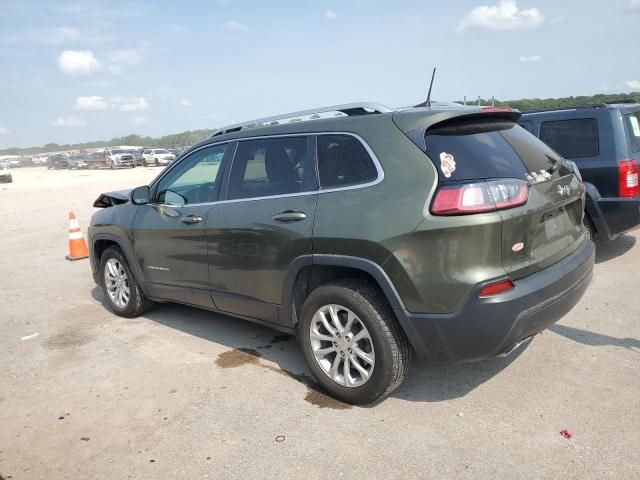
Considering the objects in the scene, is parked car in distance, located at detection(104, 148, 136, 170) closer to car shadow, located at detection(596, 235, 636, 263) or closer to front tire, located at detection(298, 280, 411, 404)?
car shadow, located at detection(596, 235, 636, 263)

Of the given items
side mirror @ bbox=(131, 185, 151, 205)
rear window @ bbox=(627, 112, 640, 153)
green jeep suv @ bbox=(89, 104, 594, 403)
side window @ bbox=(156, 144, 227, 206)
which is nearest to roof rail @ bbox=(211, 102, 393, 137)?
green jeep suv @ bbox=(89, 104, 594, 403)

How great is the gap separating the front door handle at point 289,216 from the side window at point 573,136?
13.9ft

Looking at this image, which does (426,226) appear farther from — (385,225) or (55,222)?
(55,222)

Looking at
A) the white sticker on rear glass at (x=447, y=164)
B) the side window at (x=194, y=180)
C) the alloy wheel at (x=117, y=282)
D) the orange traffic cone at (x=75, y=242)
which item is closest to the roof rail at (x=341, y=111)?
the side window at (x=194, y=180)

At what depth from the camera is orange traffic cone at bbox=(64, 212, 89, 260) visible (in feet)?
27.4

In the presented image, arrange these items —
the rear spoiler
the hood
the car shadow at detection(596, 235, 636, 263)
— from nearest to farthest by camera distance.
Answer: the rear spoiler
the hood
the car shadow at detection(596, 235, 636, 263)

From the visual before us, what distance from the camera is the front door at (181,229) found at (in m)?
4.34

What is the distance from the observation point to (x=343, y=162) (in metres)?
3.41

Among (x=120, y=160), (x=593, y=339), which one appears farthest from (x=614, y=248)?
(x=120, y=160)

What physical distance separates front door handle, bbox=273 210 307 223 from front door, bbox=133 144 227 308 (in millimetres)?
838

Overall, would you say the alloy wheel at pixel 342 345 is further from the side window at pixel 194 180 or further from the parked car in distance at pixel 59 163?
the parked car in distance at pixel 59 163

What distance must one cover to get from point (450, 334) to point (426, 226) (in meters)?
0.62

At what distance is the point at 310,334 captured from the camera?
357cm

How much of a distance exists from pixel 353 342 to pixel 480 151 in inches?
55.2
